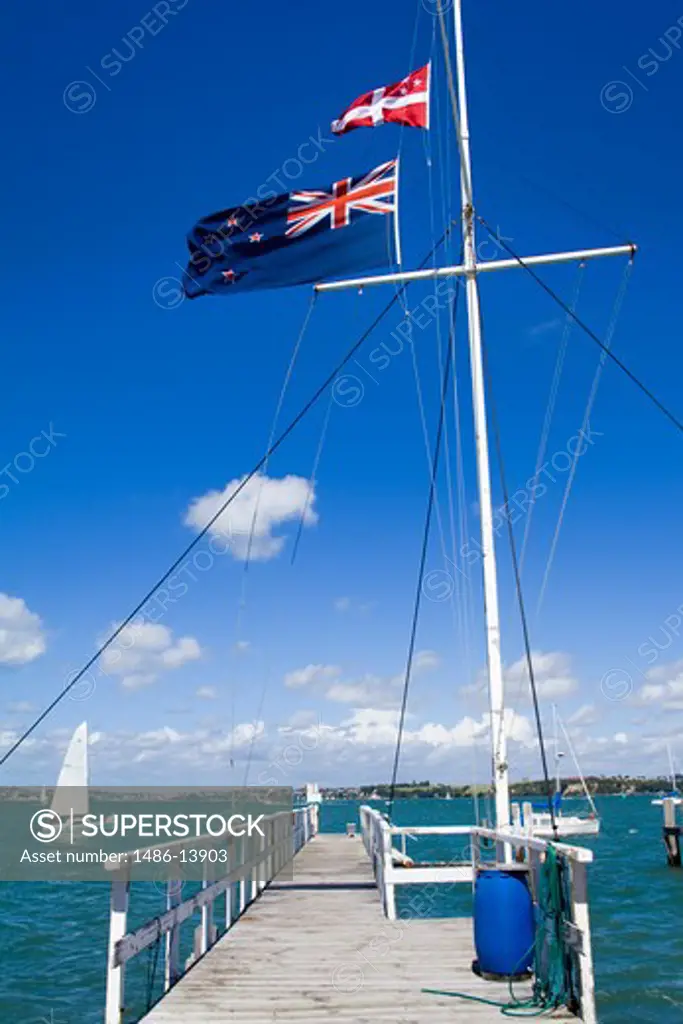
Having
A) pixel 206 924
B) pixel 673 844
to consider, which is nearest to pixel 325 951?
pixel 206 924

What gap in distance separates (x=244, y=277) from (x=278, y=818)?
10.9 metres

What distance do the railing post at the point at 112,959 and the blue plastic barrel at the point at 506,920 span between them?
3220mm

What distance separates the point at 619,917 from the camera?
24047mm

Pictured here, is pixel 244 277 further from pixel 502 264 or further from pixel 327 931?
pixel 327 931

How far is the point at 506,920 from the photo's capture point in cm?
838

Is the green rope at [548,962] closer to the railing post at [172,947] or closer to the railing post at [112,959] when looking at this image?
the railing post at [172,947]

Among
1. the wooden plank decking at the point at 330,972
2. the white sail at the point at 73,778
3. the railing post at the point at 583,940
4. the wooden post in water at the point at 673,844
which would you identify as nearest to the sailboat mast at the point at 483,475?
the wooden plank decking at the point at 330,972

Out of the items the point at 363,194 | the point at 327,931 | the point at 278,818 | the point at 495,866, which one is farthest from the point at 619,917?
the point at 363,194

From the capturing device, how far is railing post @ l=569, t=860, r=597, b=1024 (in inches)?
276

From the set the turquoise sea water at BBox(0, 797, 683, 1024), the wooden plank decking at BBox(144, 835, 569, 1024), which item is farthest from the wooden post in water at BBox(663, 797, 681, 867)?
the wooden plank decking at BBox(144, 835, 569, 1024)

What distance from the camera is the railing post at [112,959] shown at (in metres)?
7.31

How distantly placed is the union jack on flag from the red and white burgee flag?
88cm

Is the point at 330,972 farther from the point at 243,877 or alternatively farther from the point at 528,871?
the point at 243,877

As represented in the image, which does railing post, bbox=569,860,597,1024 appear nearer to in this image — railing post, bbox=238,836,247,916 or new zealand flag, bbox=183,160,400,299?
railing post, bbox=238,836,247,916
